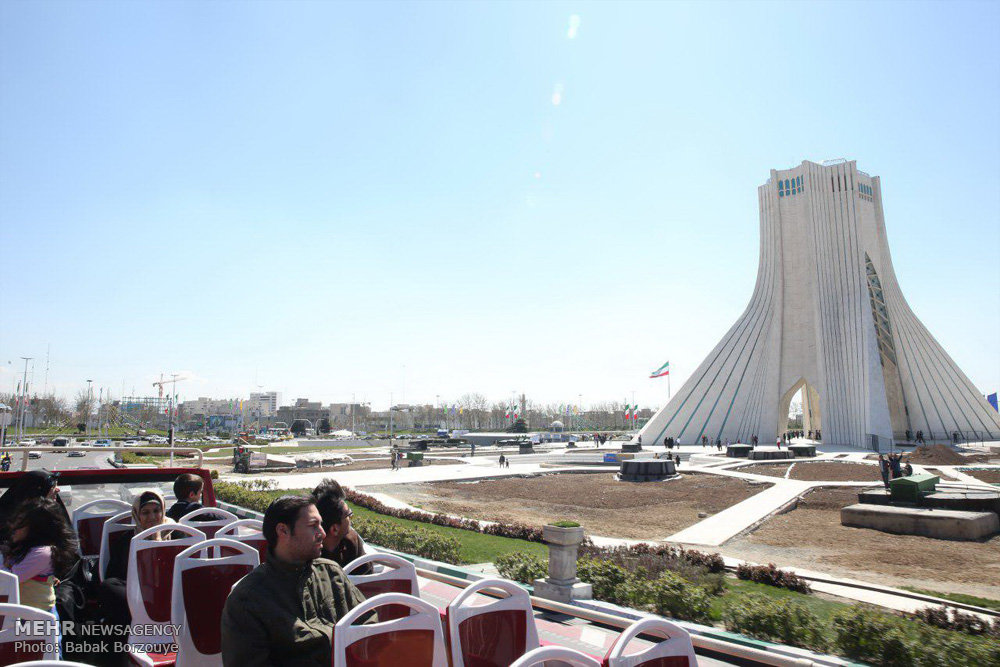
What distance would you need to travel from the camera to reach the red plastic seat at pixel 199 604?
12.0ft

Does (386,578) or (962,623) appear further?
(962,623)

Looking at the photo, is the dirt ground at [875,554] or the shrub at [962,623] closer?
the shrub at [962,623]

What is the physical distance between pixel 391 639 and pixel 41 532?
9.58ft

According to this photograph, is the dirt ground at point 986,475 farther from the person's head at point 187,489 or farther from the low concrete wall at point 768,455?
the person's head at point 187,489

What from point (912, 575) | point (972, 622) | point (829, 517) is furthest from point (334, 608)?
point (829, 517)

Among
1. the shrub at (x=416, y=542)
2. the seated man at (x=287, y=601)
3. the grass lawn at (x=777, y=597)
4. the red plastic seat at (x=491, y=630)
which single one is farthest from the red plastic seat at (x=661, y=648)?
the shrub at (x=416, y=542)

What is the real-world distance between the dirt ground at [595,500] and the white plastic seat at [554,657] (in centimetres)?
1139

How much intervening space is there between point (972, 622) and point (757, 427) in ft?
141

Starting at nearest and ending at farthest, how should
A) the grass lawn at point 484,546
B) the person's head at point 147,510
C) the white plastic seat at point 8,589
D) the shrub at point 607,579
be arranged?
the white plastic seat at point 8,589, the person's head at point 147,510, the shrub at point 607,579, the grass lawn at point 484,546

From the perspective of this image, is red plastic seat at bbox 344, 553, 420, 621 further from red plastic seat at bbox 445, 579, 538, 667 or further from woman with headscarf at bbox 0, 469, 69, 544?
woman with headscarf at bbox 0, 469, 69, 544

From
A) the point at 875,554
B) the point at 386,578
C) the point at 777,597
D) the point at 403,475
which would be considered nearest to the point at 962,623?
the point at 777,597

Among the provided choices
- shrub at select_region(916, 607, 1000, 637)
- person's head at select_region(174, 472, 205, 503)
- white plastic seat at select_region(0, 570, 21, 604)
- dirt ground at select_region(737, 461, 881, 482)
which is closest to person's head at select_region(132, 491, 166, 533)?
person's head at select_region(174, 472, 205, 503)

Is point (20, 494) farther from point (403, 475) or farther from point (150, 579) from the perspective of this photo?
point (403, 475)

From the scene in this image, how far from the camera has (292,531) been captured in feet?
10.1
